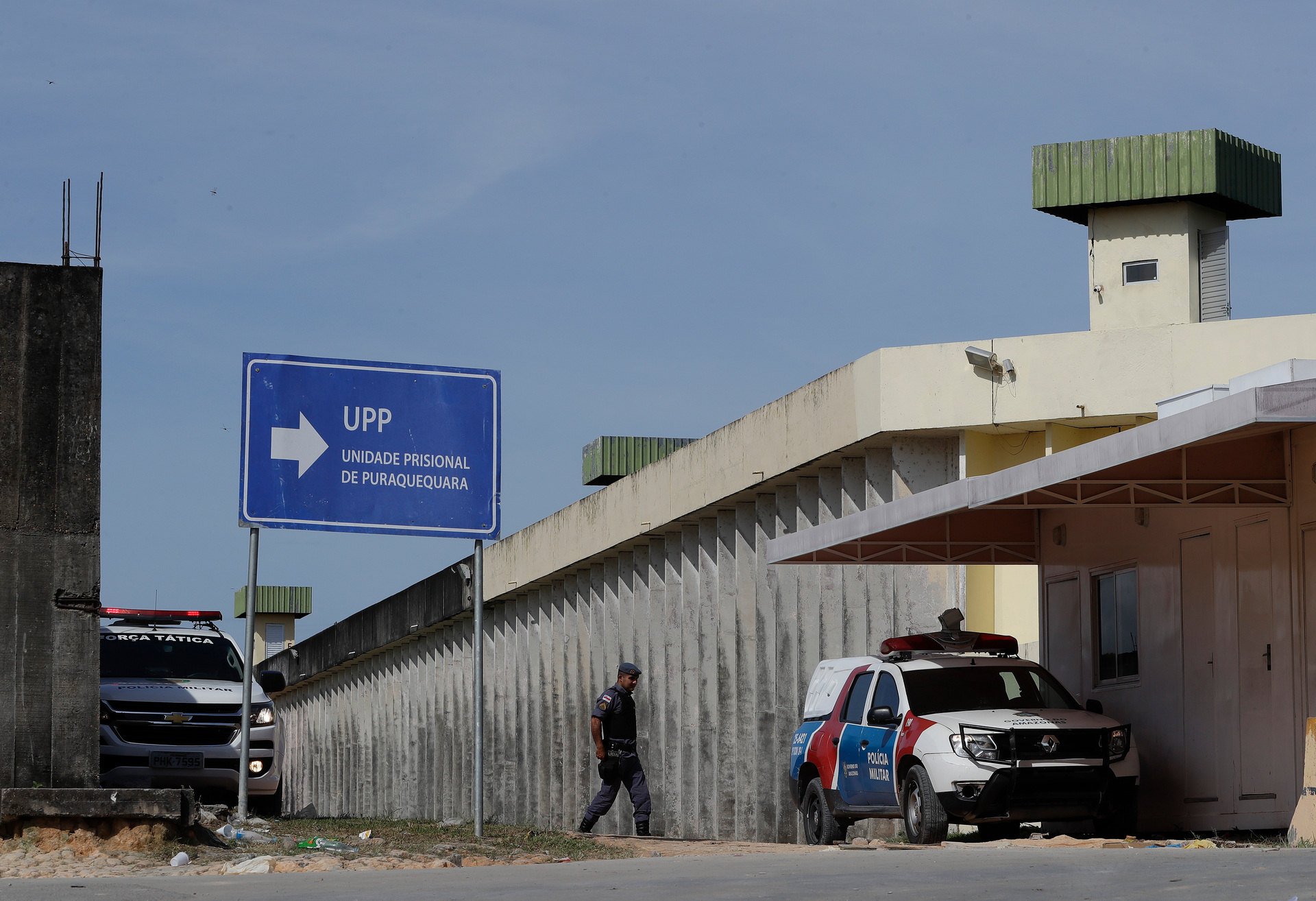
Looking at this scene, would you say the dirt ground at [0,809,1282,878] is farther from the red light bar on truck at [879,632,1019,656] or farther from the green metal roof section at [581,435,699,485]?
the green metal roof section at [581,435,699,485]

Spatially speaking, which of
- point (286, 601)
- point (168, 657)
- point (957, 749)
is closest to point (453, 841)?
point (957, 749)

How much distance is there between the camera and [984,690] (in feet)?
54.1

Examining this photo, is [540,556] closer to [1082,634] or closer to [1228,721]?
[1082,634]

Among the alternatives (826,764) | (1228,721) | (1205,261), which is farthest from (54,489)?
(1205,261)

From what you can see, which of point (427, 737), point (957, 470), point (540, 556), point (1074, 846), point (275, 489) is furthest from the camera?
point (427, 737)

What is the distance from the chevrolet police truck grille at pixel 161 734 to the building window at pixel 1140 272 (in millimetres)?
23116

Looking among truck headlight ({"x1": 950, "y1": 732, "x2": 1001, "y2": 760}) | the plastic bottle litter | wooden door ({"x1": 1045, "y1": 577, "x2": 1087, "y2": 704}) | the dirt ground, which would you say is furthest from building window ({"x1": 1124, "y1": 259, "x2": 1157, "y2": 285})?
the plastic bottle litter

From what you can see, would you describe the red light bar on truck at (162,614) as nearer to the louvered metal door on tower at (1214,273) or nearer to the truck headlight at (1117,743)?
the truck headlight at (1117,743)

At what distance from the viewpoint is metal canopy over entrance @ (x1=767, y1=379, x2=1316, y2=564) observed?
13727mm

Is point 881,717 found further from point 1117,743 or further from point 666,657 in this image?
point 666,657

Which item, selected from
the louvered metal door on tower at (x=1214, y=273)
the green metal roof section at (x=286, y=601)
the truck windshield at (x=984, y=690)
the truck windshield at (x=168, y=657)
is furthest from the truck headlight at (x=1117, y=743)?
the green metal roof section at (x=286, y=601)

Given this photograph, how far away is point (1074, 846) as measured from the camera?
13.2m

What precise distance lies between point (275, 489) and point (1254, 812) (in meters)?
9.14

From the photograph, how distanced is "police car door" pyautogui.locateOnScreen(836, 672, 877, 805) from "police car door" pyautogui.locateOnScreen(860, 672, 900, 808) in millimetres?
22
